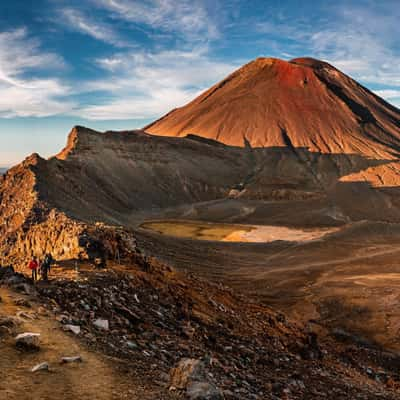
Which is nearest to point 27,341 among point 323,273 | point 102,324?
point 102,324

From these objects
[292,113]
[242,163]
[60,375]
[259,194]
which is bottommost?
[60,375]

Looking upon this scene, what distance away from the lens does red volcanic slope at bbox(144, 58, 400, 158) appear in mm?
121625

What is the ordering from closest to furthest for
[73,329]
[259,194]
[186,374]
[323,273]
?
1. [186,374]
2. [73,329]
3. [323,273]
4. [259,194]

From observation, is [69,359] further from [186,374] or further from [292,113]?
[292,113]

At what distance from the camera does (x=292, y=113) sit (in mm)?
135000

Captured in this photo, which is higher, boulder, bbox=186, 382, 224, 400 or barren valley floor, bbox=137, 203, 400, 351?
boulder, bbox=186, 382, 224, 400

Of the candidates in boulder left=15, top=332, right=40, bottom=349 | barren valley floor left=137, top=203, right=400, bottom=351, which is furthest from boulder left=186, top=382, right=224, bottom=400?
barren valley floor left=137, top=203, right=400, bottom=351

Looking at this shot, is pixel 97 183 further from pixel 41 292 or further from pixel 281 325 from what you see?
pixel 41 292

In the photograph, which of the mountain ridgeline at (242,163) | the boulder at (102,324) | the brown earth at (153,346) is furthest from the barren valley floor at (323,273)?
the boulder at (102,324)

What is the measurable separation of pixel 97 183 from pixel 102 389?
204 ft

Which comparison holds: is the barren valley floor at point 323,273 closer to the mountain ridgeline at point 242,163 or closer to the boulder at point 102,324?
the mountain ridgeline at point 242,163

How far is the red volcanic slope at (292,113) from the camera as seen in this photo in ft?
399

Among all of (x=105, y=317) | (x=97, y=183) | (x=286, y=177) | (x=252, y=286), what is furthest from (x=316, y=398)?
(x=286, y=177)

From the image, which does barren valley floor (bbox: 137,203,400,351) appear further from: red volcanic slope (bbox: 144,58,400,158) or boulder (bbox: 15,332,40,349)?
red volcanic slope (bbox: 144,58,400,158)
